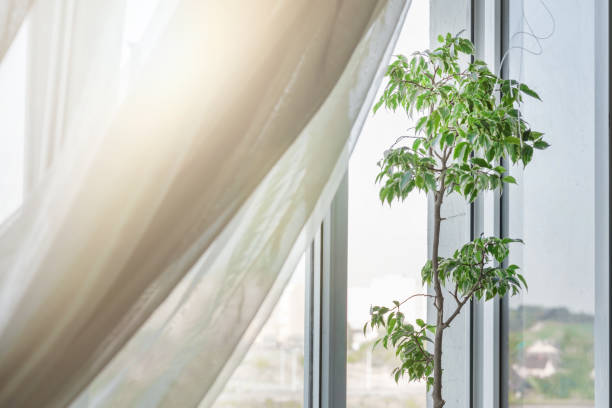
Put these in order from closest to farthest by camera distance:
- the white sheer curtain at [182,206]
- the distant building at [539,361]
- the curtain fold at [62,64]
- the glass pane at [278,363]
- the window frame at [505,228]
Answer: the white sheer curtain at [182,206], the curtain fold at [62,64], the window frame at [505,228], the distant building at [539,361], the glass pane at [278,363]

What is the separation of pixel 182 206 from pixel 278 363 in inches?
36.4

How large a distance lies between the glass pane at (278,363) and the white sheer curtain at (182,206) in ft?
2.55

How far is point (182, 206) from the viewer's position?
833 millimetres

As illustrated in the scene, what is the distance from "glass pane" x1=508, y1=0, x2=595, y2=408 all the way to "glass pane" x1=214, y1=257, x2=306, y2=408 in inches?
23.8

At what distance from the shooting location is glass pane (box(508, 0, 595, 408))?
4.43ft

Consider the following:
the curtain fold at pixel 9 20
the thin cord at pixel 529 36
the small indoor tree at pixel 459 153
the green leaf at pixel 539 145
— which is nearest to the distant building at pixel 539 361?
the small indoor tree at pixel 459 153

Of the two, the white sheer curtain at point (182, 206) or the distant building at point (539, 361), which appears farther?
the distant building at point (539, 361)

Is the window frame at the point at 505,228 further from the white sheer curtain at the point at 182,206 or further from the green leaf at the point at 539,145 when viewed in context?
the white sheer curtain at the point at 182,206

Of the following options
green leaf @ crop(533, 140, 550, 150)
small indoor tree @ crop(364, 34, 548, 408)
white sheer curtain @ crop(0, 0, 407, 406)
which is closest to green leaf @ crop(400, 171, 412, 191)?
small indoor tree @ crop(364, 34, 548, 408)

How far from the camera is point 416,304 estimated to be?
1.78 metres

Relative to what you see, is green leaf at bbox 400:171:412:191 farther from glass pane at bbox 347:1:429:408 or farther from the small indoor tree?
glass pane at bbox 347:1:429:408

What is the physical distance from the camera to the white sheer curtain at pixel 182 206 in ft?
2.58

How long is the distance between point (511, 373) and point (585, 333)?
0.33 m

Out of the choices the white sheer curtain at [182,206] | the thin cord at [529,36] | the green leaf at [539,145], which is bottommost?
the white sheer curtain at [182,206]
